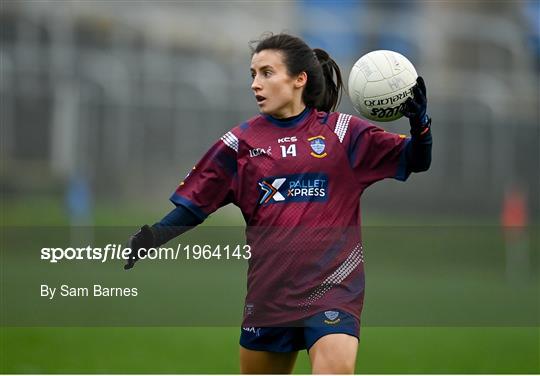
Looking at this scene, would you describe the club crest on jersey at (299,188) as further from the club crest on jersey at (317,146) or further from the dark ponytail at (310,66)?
the dark ponytail at (310,66)

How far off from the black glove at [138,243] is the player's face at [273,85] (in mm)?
896

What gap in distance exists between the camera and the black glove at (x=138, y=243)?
18.5ft

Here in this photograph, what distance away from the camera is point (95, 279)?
288 inches

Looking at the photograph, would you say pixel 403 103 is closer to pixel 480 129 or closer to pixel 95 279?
pixel 95 279

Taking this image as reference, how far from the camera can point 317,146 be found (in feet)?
18.3

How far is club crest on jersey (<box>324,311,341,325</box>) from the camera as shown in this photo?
5316 millimetres

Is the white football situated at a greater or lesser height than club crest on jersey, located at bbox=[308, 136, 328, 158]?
greater

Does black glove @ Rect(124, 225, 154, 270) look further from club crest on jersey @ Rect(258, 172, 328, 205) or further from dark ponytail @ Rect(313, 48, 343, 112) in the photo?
dark ponytail @ Rect(313, 48, 343, 112)

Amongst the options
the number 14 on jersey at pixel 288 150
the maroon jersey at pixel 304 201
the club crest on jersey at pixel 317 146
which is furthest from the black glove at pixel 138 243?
the club crest on jersey at pixel 317 146

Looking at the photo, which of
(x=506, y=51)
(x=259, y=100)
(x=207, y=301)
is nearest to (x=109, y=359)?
(x=207, y=301)

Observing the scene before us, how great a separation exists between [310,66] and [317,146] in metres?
0.50

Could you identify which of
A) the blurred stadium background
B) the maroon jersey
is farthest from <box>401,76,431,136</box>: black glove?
the blurred stadium background

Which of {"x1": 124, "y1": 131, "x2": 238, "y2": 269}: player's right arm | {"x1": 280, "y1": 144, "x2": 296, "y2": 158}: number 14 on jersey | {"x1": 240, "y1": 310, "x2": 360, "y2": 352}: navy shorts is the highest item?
{"x1": 280, "y1": 144, "x2": 296, "y2": 158}: number 14 on jersey

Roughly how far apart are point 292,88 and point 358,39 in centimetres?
2172
